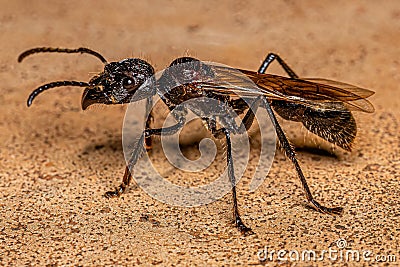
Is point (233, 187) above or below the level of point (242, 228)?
above

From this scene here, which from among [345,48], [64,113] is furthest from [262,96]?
[345,48]

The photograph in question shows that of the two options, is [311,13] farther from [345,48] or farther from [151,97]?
[151,97]

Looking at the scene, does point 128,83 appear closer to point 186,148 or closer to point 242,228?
point 186,148

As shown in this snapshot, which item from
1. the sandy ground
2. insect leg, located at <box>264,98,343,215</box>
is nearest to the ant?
insect leg, located at <box>264,98,343,215</box>

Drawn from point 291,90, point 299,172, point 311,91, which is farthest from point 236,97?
point 299,172

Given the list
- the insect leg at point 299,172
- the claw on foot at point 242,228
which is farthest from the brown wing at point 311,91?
the claw on foot at point 242,228

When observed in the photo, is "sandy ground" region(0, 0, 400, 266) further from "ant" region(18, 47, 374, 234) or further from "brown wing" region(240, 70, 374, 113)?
"brown wing" region(240, 70, 374, 113)

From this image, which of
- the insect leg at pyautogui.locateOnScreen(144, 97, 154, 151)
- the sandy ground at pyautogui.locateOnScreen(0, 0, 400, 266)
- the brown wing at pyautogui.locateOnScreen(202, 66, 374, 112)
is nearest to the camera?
the sandy ground at pyautogui.locateOnScreen(0, 0, 400, 266)
